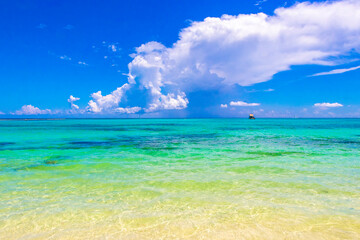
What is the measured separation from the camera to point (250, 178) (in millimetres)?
9992

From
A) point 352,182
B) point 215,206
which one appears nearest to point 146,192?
point 215,206

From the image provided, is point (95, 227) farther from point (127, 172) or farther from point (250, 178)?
point (250, 178)

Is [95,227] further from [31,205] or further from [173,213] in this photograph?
[31,205]

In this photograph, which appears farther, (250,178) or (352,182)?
(250,178)

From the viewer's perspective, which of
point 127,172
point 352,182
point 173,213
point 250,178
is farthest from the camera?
point 127,172

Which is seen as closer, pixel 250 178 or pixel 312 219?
pixel 312 219

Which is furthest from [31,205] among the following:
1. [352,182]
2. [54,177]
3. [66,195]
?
[352,182]

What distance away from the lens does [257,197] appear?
7.69 meters

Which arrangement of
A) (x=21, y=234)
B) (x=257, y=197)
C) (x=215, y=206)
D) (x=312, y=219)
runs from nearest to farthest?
(x=21, y=234) → (x=312, y=219) → (x=215, y=206) → (x=257, y=197)

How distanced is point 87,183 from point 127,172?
2.27m

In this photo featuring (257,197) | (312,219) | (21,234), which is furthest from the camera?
(257,197)

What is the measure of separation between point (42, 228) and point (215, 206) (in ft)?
15.8

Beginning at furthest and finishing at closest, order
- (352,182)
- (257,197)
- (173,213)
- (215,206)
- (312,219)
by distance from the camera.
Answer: (352,182) < (257,197) < (215,206) < (173,213) < (312,219)

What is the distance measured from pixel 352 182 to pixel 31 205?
12.1m
